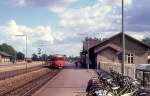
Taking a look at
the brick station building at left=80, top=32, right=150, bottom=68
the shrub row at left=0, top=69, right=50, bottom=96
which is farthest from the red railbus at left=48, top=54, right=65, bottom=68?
the shrub row at left=0, top=69, right=50, bottom=96

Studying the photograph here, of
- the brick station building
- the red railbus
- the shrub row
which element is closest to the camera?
the shrub row

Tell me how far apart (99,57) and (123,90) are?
233 feet

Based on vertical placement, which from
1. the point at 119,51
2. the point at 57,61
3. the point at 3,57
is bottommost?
the point at 57,61

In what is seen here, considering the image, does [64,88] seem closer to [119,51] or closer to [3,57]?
[119,51]

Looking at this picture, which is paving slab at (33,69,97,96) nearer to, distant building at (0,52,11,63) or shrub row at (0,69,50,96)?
shrub row at (0,69,50,96)

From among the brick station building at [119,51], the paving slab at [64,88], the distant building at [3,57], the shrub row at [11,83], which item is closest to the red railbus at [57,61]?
the brick station building at [119,51]

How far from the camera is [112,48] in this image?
87250 millimetres

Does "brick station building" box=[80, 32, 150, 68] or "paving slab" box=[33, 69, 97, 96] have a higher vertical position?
"brick station building" box=[80, 32, 150, 68]

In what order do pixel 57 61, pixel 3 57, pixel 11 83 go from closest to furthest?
pixel 11 83
pixel 57 61
pixel 3 57

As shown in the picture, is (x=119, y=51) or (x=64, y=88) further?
(x=119, y=51)

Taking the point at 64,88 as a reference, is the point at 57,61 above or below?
above

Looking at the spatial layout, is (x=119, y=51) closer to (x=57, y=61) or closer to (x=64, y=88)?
(x=57, y=61)

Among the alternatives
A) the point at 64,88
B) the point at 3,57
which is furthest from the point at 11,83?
the point at 3,57

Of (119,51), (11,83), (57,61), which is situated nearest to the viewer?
(11,83)
